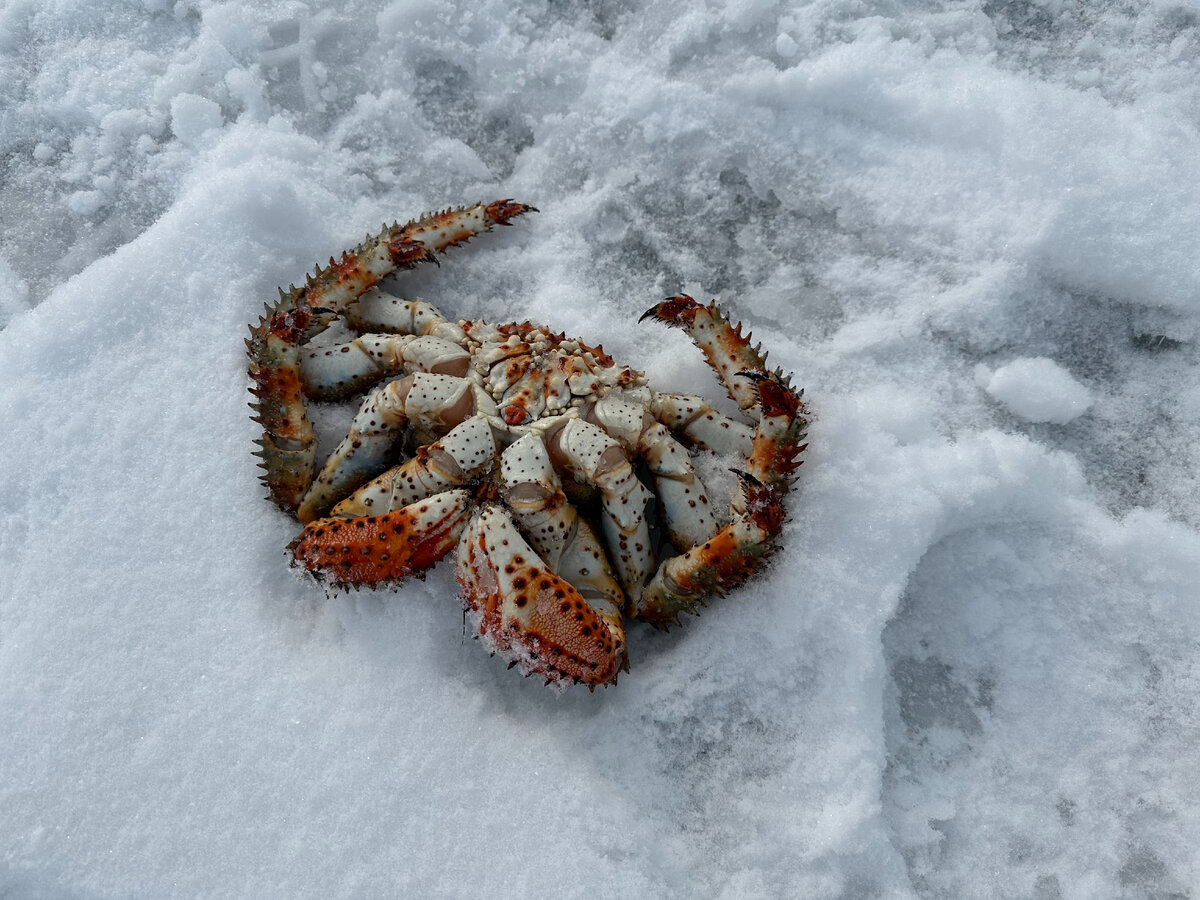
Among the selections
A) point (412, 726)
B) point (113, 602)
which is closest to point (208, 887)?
point (412, 726)

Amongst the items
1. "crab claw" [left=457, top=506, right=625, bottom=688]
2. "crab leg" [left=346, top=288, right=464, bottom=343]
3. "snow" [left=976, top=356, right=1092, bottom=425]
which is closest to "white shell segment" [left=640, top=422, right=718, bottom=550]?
"crab claw" [left=457, top=506, right=625, bottom=688]

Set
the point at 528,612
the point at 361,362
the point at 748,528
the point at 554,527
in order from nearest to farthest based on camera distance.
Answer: the point at 528,612 < the point at 748,528 < the point at 554,527 < the point at 361,362

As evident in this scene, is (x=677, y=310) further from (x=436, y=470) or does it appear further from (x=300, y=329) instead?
(x=300, y=329)

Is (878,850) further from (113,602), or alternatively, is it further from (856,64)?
(856,64)

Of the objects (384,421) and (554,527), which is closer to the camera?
(554,527)

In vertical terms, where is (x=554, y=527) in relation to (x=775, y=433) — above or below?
below

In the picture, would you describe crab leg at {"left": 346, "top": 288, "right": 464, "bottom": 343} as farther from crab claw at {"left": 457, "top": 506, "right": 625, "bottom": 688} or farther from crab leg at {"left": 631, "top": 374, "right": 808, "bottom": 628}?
crab leg at {"left": 631, "top": 374, "right": 808, "bottom": 628}

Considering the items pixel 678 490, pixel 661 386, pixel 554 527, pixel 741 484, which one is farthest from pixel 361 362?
pixel 741 484
